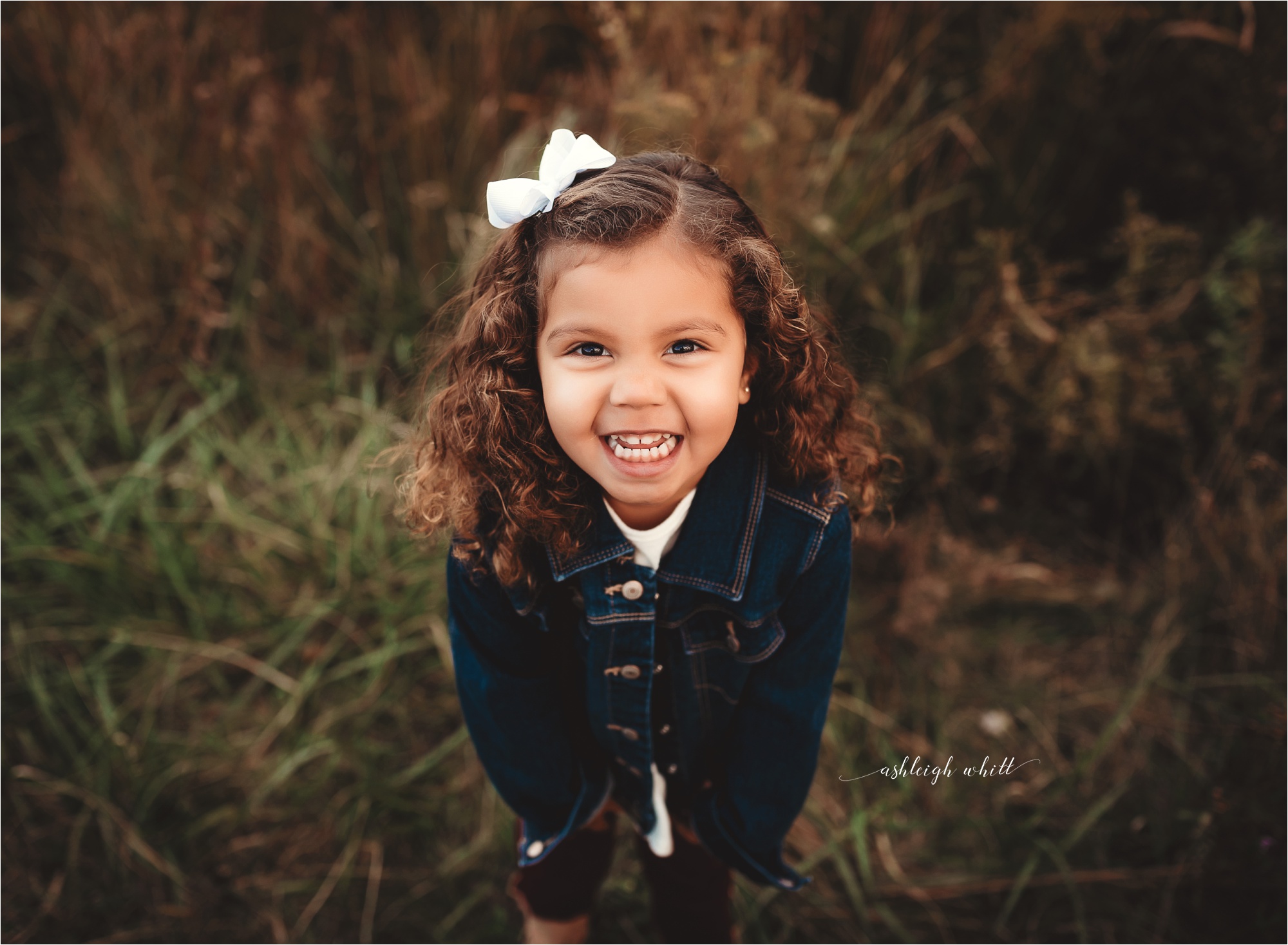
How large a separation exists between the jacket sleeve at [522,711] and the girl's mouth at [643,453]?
303 millimetres

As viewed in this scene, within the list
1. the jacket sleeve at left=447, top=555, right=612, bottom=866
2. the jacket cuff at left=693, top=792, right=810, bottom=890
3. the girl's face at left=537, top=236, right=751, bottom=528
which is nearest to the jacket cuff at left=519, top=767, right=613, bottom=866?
the jacket sleeve at left=447, top=555, right=612, bottom=866

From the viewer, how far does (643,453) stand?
91 cm

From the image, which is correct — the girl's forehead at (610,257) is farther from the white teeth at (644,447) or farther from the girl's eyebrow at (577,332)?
the white teeth at (644,447)

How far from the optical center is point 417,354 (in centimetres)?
234

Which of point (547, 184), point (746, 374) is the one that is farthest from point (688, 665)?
point (547, 184)

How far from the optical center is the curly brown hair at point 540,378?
929 millimetres

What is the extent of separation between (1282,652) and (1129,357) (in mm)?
808

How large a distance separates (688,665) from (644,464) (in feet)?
1.28

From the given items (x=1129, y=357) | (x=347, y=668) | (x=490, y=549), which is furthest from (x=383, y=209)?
(x=1129, y=357)

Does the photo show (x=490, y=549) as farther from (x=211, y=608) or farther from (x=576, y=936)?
(x=211, y=608)

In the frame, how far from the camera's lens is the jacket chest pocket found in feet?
3.61

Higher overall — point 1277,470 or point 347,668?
point 1277,470

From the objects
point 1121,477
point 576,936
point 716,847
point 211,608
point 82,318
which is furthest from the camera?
point 82,318

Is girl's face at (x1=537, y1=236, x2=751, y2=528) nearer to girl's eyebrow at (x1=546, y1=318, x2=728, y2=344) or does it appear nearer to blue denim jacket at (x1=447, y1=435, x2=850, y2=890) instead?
girl's eyebrow at (x1=546, y1=318, x2=728, y2=344)
